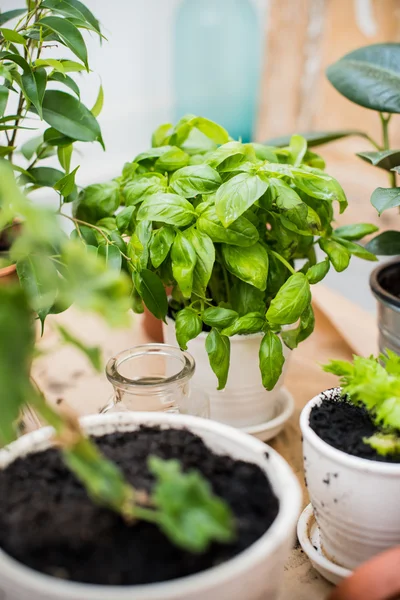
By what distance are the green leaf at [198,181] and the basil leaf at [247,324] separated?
0.14m

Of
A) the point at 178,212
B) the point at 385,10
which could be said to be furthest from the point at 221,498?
the point at 385,10

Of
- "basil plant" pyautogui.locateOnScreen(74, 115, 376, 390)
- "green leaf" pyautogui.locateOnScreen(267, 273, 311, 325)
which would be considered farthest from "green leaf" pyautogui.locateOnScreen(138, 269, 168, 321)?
"green leaf" pyautogui.locateOnScreen(267, 273, 311, 325)

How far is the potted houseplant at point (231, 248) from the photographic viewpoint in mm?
661

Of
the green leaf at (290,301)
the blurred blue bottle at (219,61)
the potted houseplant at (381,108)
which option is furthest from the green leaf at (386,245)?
the blurred blue bottle at (219,61)

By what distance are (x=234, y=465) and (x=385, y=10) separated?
1.76 metres

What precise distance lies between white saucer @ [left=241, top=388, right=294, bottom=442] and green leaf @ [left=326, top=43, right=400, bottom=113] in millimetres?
425

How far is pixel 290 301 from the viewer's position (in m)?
0.67

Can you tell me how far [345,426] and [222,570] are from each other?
0.71 ft

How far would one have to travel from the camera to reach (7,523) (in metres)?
0.40

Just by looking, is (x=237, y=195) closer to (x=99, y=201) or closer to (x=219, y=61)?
(x=99, y=201)

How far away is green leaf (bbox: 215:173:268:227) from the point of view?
62 centimetres

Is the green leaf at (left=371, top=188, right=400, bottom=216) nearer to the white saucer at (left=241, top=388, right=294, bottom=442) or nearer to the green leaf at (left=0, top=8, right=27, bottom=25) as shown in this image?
the white saucer at (left=241, top=388, right=294, bottom=442)

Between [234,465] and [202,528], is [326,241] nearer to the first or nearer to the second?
[234,465]

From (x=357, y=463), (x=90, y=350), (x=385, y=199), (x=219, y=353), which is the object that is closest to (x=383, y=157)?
(x=385, y=199)
